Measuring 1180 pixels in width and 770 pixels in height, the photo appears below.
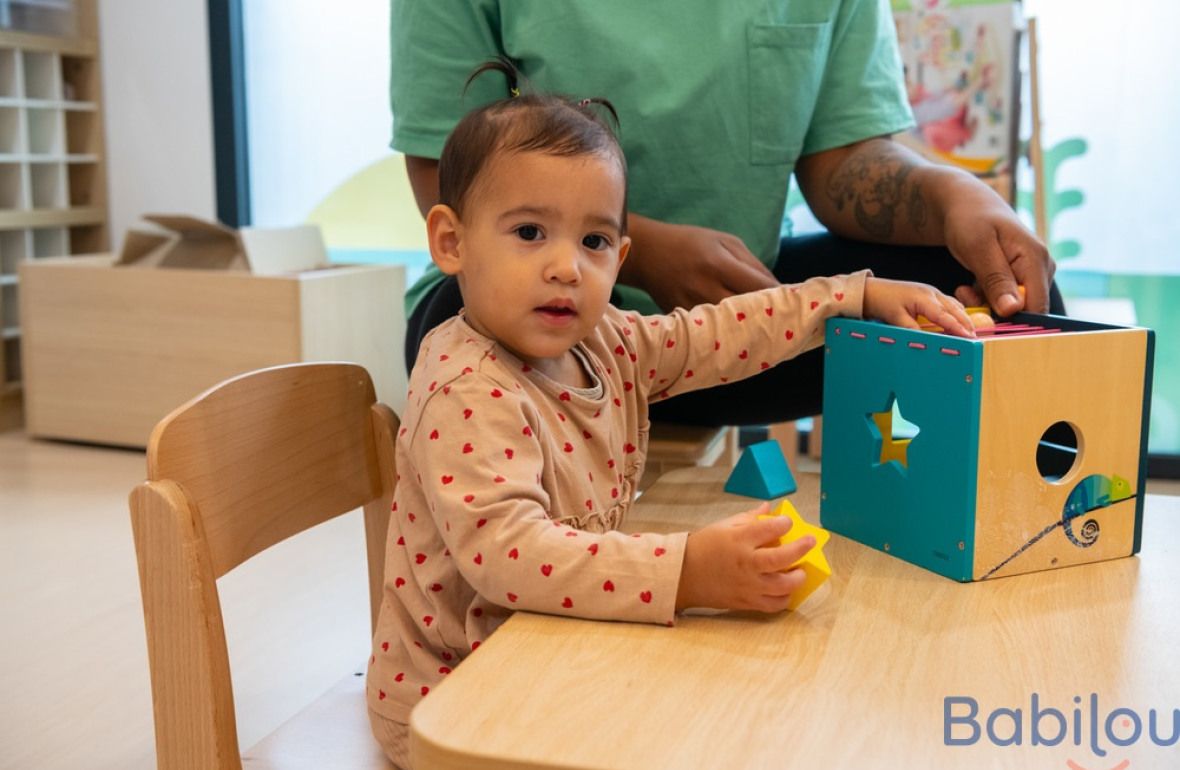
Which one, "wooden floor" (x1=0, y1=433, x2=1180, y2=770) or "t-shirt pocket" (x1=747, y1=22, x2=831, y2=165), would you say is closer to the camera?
"t-shirt pocket" (x1=747, y1=22, x2=831, y2=165)

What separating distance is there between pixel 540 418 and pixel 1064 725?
38cm

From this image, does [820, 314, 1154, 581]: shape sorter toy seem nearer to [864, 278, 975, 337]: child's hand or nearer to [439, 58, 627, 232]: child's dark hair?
[864, 278, 975, 337]: child's hand

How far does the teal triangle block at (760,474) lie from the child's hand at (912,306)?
0.14 meters

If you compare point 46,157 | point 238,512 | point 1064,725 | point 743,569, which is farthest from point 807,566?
point 46,157

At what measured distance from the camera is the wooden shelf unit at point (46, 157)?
118 inches

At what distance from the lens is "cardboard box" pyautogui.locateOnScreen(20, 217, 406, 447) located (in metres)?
2.69

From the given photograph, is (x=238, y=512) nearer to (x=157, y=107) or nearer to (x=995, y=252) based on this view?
(x=995, y=252)

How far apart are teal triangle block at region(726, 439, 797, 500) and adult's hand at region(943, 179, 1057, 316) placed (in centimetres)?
22

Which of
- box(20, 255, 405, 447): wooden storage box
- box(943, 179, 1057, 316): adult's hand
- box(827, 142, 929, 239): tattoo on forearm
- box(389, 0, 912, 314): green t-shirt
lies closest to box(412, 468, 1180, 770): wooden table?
box(943, 179, 1057, 316): adult's hand

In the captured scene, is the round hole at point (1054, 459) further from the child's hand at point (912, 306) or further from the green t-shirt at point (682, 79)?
the green t-shirt at point (682, 79)

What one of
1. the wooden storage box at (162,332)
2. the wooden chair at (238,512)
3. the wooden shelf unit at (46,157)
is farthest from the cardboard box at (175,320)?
the wooden chair at (238,512)

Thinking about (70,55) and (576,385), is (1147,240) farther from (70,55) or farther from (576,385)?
(70,55)

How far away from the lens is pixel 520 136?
861 millimetres

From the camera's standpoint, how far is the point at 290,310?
105 inches
